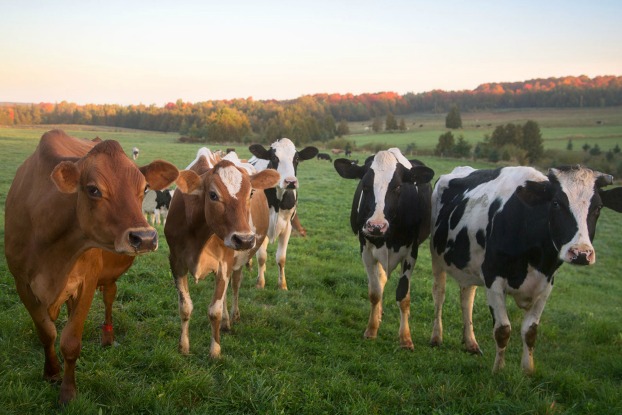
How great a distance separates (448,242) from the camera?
6.08 m

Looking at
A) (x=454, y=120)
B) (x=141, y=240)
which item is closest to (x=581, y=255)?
(x=141, y=240)

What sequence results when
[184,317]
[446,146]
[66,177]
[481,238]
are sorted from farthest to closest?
1. [446,146]
2. [481,238]
3. [184,317]
4. [66,177]

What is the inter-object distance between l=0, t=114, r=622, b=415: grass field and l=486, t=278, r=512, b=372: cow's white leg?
0.16 m

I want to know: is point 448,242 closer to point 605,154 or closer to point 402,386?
point 402,386

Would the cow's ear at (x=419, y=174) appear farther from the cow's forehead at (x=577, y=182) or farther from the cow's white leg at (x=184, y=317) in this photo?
the cow's white leg at (x=184, y=317)

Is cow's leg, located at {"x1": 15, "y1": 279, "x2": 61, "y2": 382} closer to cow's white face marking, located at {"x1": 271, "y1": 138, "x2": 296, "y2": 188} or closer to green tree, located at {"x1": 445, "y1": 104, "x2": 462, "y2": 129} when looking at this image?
cow's white face marking, located at {"x1": 271, "y1": 138, "x2": 296, "y2": 188}

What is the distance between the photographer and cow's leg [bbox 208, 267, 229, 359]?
16.3 ft

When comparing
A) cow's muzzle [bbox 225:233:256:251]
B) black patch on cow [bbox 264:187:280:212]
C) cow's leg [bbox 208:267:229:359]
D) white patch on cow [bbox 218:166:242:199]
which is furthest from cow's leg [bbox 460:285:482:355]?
black patch on cow [bbox 264:187:280:212]

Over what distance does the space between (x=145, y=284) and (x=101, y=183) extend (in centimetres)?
401

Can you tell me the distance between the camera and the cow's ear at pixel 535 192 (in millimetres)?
4746

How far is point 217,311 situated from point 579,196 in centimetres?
386

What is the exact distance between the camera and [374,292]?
20.7ft

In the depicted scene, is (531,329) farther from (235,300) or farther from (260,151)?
(260,151)

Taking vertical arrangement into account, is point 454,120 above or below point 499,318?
above
